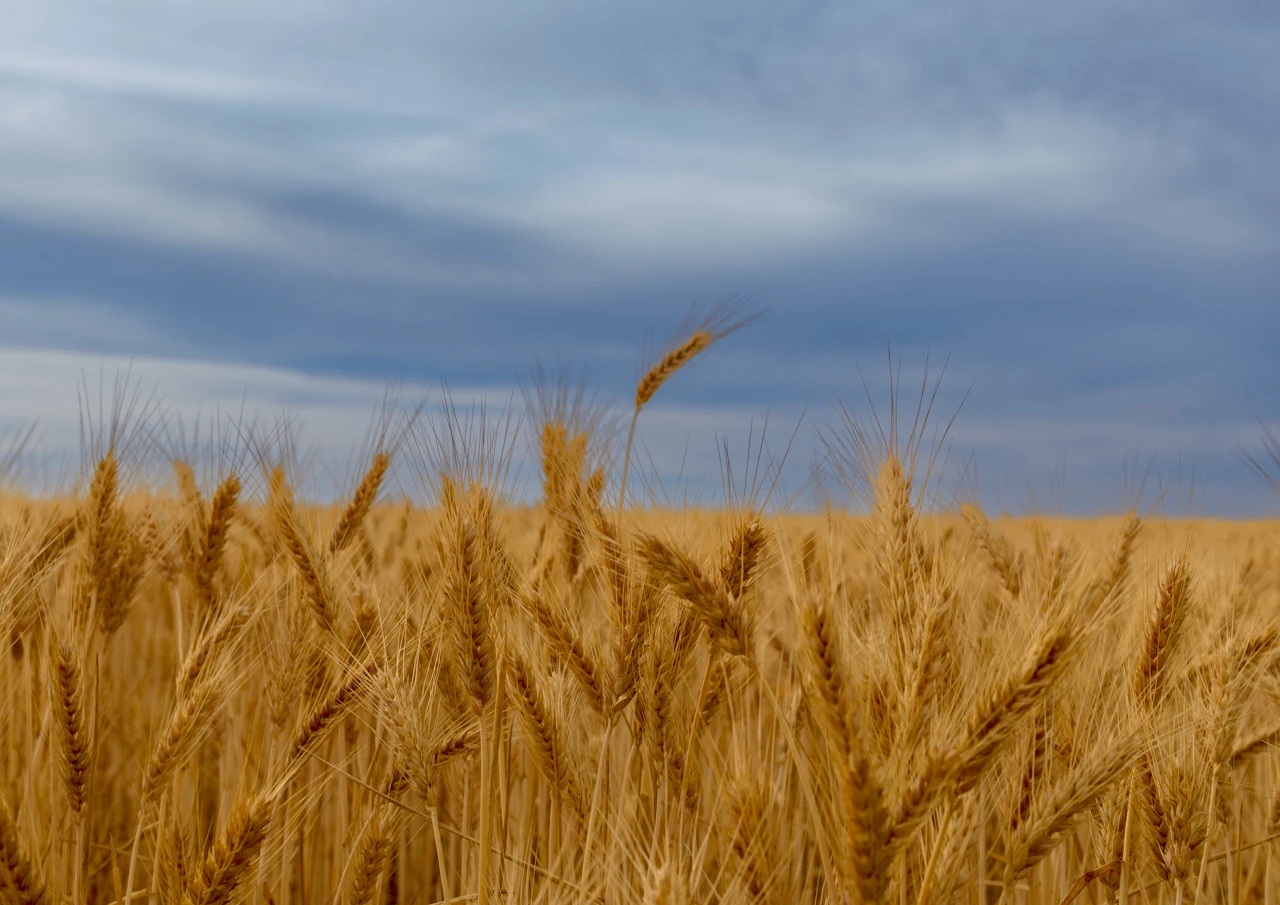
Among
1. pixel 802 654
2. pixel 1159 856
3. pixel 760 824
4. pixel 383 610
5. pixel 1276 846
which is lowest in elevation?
pixel 1276 846

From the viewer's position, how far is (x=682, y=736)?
240 cm

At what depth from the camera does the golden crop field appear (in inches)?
57.5

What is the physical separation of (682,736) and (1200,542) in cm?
187

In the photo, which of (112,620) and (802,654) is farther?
(112,620)

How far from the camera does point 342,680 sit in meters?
2.32

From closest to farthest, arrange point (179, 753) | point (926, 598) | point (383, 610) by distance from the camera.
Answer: point (926, 598), point (179, 753), point (383, 610)

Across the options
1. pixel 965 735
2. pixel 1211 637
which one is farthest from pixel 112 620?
pixel 1211 637

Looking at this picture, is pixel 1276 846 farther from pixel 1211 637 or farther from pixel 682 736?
pixel 682 736

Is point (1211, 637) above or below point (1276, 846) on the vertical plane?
above

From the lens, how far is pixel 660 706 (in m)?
2.03

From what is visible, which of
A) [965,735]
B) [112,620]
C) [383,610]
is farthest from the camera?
[112,620]

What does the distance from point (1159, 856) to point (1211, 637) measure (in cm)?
86

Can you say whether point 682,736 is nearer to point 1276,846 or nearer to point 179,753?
point 179,753

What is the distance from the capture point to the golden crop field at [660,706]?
1.46 meters
